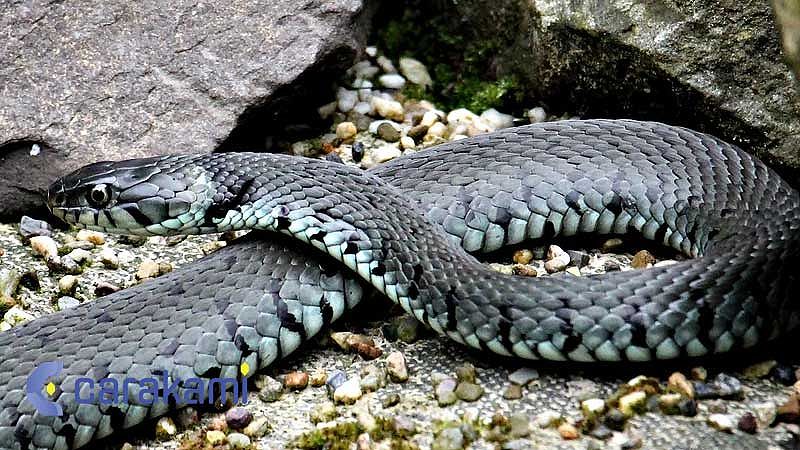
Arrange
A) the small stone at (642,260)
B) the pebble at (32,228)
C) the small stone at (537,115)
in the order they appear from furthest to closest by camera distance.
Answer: the small stone at (537,115)
the pebble at (32,228)
the small stone at (642,260)

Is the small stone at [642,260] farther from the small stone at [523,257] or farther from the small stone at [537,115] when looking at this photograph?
the small stone at [537,115]

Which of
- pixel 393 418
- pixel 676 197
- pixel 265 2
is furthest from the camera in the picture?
pixel 265 2

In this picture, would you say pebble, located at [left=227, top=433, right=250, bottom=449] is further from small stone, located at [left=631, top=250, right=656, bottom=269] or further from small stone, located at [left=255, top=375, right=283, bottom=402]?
small stone, located at [left=631, top=250, right=656, bottom=269]

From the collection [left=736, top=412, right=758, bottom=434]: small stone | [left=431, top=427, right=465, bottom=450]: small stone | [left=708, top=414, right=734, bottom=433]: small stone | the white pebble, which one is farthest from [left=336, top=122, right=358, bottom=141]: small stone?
[left=736, top=412, right=758, bottom=434]: small stone

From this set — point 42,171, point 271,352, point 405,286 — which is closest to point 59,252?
point 42,171

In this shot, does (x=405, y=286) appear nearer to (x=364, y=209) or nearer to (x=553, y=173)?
(x=364, y=209)

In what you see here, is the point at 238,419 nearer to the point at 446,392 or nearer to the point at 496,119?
the point at 446,392

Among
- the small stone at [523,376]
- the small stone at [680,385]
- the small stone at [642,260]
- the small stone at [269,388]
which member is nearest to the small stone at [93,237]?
the small stone at [269,388]
